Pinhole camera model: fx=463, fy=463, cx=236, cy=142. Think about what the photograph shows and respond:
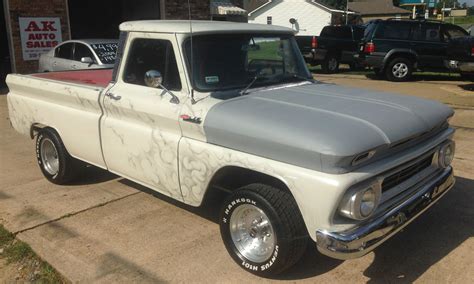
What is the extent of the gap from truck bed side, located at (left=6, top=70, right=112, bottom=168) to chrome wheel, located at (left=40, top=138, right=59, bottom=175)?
289 mm

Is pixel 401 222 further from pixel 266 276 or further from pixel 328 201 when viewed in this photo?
pixel 266 276

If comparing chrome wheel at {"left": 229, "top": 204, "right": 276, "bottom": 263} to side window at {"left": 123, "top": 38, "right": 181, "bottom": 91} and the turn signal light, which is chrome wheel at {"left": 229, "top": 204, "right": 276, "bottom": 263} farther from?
the turn signal light

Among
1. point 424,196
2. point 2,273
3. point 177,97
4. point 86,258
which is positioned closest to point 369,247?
point 424,196

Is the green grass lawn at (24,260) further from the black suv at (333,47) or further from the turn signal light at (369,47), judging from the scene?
the black suv at (333,47)

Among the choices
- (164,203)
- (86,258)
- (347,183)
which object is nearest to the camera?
(347,183)

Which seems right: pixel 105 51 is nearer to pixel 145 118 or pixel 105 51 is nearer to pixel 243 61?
pixel 145 118

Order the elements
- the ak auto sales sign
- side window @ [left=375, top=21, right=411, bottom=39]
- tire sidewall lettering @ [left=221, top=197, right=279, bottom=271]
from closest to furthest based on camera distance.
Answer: tire sidewall lettering @ [left=221, top=197, right=279, bottom=271] < the ak auto sales sign < side window @ [left=375, top=21, right=411, bottom=39]

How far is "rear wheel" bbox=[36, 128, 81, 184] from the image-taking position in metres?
5.25

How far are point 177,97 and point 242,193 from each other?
1.02m

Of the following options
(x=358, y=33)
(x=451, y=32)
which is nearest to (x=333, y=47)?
(x=358, y=33)

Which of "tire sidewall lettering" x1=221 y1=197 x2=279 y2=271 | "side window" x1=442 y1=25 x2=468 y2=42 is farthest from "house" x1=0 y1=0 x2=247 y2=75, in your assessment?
"tire sidewall lettering" x1=221 y1=197 x2=279 y2=271

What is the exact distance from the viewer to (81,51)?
10.5 m

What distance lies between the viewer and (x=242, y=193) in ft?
11.2

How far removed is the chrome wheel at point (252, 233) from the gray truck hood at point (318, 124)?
51 centimetres
